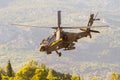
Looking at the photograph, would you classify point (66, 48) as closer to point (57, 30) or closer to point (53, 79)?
point (57, 30)

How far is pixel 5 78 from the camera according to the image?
3346 inches

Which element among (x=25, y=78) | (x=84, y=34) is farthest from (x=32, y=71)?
(x=84, y=34)

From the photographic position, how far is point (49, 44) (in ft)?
139

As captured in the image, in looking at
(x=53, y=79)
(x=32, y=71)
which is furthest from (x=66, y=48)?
(x=32, y=71)

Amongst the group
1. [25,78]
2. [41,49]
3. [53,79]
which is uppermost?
[41,49]

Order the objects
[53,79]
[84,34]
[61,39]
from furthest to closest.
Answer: [53,79] < [84,34] < [61,39]

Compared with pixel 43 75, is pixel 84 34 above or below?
above

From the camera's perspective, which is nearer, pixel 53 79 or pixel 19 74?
pixel 53 79

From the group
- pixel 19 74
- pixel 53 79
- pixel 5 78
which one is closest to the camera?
pixel 53 79

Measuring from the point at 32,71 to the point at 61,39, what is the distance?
200 feet

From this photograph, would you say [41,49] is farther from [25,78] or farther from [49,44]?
[25,78]

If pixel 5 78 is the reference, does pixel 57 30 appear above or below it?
above

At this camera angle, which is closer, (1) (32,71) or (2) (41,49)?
(2) (41,49)

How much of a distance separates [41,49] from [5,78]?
43.9 meters
